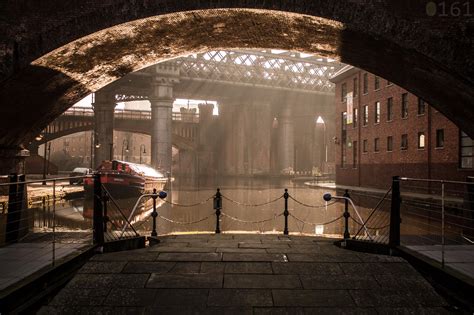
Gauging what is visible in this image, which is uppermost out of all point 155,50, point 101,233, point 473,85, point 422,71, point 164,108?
point 164,108

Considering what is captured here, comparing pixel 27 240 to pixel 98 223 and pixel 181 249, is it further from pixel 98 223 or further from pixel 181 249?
pixel 181 249

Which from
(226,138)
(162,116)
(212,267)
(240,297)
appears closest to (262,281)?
(240,297)

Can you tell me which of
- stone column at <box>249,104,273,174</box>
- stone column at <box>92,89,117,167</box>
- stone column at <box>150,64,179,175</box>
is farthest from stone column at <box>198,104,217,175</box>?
stone column at <box>150,64,179,175</box>

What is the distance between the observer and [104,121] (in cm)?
5222

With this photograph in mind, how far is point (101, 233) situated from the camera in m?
6.38

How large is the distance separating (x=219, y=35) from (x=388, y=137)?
1090 inches

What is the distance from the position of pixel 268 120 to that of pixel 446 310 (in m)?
68.1

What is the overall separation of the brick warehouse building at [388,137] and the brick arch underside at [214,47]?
713 inches

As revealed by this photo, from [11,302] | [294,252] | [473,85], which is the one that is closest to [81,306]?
[11,302]

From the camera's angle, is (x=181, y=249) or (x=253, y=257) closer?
(x=253, y=257)

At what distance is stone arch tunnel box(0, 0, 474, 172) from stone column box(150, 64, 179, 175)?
39935mm

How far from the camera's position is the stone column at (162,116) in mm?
47000

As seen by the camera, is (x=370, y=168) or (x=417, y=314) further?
(x=370, y=168)

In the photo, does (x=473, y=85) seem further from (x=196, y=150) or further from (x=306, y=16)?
(x=196, y=150)
